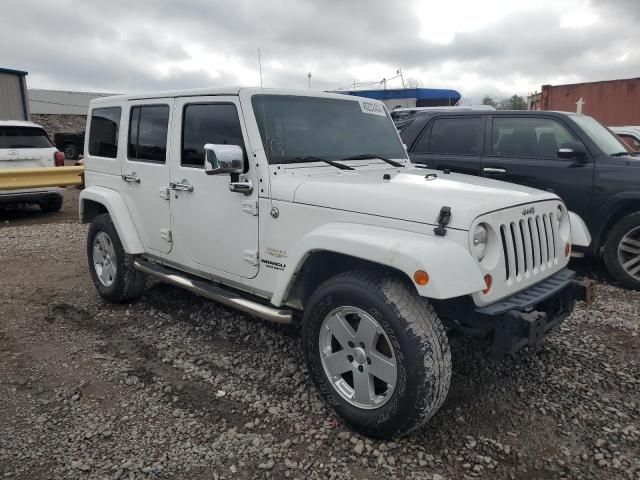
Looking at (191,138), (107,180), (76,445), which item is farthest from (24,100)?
(76,445)

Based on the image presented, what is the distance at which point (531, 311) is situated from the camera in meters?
2.72

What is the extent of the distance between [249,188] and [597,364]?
9.25 ft

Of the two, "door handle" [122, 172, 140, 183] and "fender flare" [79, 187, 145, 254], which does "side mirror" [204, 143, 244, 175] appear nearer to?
"door handle" [122, 172, 140, 183]

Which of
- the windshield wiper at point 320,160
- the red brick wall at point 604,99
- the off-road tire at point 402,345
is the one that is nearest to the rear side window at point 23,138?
the windshield wiper at point 320,160

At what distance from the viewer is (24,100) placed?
2028 cm

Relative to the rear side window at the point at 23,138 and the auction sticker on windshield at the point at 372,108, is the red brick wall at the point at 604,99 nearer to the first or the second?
the auction sticker on windshield at the point at 372,108

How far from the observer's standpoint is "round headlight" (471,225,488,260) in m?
2.66

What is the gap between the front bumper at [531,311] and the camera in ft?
8.51

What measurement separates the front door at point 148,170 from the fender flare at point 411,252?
6.05ft

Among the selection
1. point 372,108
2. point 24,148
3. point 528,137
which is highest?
point 372,108

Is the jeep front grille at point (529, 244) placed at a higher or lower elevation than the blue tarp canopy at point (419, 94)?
lower

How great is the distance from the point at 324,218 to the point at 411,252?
0.72 metres

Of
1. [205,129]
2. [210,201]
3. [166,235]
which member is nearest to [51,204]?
[166,235]

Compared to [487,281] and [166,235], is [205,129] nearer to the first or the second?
[166,235]
